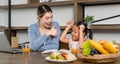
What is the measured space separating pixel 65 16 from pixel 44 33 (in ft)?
3.80

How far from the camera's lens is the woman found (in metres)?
2.18

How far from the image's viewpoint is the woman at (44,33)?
7.16ft

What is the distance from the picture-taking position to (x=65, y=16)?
3.41m

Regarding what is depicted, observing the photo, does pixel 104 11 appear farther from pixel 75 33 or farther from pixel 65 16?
pixel 75 33

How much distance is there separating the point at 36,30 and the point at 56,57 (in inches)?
41.2

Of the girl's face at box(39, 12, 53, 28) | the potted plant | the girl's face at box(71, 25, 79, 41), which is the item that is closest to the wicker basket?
the girl's face at box(39, 12, 53, 28)

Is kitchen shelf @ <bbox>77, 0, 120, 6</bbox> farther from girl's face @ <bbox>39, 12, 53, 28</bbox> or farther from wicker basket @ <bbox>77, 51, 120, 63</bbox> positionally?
wicker basket @ <bbox>77, 51, 120, 63</bbox>

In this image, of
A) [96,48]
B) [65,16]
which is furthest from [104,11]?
[96,48]

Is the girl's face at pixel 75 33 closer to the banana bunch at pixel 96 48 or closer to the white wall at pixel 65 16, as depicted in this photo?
the white wall at pixel 65 16

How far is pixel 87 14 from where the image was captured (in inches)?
125

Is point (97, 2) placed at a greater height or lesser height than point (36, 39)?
greater

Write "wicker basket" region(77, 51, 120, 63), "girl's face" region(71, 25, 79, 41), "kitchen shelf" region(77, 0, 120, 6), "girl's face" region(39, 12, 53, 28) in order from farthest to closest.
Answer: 1. "kitchen shelf" region(77, 0, 120, 6)
2. "girl's face" region(71, 25, 79, 41)
3. "girl's face" region(39, 12, 53, 28)
4. "wicker basket" region(77, 51, 120, 63)

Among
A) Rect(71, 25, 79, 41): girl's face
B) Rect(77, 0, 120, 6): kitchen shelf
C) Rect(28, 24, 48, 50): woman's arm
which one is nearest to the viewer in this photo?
Rect(28, 24, 48, 50): woman's arm

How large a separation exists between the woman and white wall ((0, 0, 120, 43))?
92 centimetres
